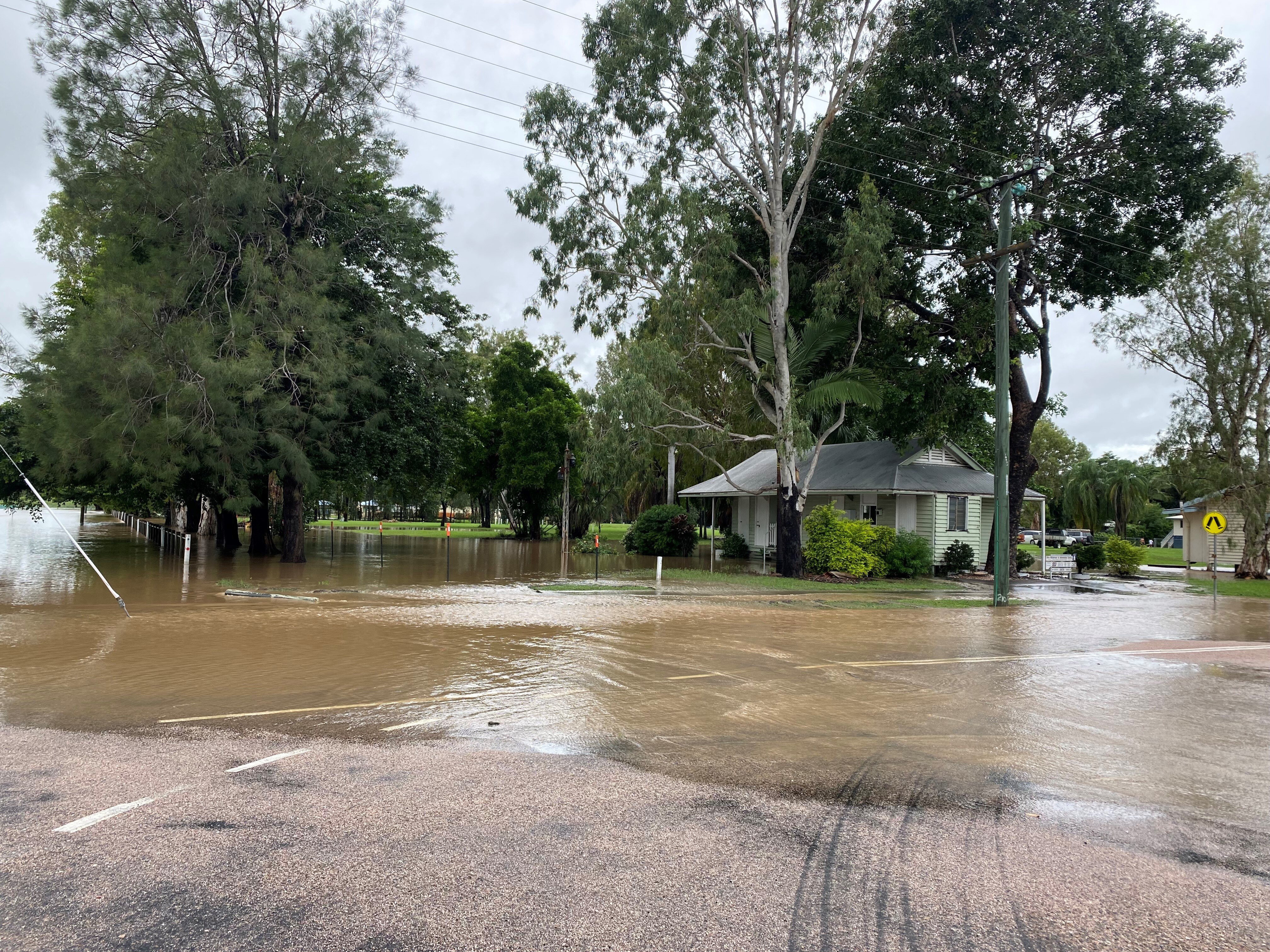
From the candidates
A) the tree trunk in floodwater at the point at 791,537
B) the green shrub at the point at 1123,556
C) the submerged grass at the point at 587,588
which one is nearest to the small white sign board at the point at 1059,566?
the green shrub at the point at 1123,556

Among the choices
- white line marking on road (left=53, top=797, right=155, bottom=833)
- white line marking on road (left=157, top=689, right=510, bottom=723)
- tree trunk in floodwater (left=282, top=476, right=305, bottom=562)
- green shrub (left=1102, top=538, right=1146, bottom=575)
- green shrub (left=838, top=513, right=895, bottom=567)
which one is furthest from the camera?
green shrub (left=1102, top=538, right=1146, bottom=575)

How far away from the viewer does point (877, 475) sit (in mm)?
32156

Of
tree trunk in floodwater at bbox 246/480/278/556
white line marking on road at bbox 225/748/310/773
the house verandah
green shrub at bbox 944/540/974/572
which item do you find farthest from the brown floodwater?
tree trunk in floodwater at bbox 246/480/278/556

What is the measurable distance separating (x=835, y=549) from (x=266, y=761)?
74.1 ft

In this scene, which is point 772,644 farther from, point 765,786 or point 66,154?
point 66,154

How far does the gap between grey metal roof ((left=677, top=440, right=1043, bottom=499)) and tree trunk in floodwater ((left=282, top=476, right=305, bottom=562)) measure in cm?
1499

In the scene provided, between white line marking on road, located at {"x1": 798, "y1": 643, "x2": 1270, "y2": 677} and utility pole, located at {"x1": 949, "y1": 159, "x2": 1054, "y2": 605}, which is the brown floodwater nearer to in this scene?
white line marking on road, located at {"x1": 798, "y1": 643, "x2": 1270, "y2": 677}

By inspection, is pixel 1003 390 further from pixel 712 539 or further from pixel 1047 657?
pixel 712 539

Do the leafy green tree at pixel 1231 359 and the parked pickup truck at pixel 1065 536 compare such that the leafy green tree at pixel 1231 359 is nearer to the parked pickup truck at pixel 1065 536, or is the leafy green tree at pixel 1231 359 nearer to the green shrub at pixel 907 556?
the green shrub at pixel 907 556

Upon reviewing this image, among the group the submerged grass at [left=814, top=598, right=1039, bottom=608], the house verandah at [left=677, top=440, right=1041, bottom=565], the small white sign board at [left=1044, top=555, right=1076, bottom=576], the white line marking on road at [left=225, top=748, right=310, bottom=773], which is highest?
the house verandah at [left=677, top=440, right=1041, bottom=565]

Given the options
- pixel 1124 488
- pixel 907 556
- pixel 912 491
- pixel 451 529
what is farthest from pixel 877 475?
pixel 451 529

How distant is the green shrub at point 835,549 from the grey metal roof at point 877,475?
2.96 metres

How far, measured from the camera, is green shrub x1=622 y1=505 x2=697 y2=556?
3975 cm

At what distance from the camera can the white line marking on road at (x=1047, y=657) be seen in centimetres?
1141
